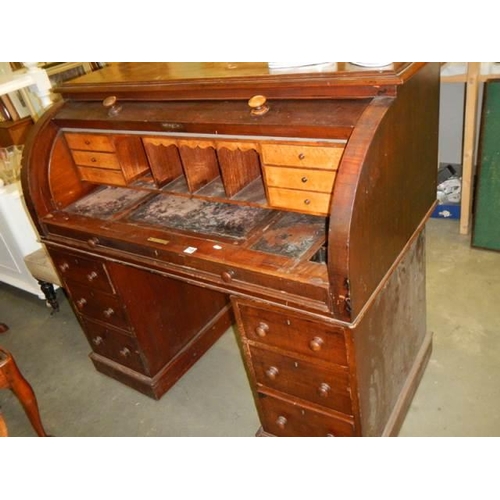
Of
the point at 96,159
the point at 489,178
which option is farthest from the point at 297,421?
the point at 489,178

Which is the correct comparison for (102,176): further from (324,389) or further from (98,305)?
(324,389)

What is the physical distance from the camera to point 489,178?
3.24m

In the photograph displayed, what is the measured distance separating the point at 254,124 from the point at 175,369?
171cm

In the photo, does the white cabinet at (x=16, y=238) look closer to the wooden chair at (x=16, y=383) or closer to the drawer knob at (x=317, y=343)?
the wooden chair at (x=16, y=383)

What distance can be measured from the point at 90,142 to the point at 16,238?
63.6 inches

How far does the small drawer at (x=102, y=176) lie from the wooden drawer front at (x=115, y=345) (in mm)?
839

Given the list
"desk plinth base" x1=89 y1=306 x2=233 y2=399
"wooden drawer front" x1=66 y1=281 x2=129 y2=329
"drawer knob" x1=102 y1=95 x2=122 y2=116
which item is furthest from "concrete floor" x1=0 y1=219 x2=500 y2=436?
"drawer knob" x1=102 y1=95 x2=122 y2=116

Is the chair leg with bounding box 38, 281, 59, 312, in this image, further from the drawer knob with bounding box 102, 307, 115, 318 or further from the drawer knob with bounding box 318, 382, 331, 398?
the drawer knob with bounding box 318, 382, 331, 398

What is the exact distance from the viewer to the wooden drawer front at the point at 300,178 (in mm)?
1644

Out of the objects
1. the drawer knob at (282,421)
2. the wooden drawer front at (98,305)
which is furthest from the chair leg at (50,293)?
the drawer knob at (282,421)

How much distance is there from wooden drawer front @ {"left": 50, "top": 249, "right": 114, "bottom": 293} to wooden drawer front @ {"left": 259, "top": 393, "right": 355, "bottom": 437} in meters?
0.98

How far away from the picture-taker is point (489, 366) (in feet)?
8.46
